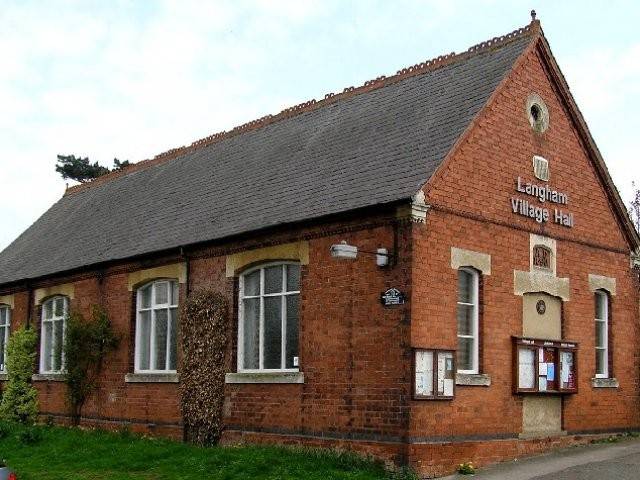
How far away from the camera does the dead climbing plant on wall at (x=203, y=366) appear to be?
18.1m

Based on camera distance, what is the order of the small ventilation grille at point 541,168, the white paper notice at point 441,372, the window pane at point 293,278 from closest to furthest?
the white paper notice at point 441,372 → the window pane at point 293,278 → the small ventilation grille at point 541,168

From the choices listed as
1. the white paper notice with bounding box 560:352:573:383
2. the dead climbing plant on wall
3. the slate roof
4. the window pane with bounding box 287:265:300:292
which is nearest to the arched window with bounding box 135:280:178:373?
the slate roof

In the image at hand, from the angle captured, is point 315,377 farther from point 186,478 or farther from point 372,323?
point 186,478

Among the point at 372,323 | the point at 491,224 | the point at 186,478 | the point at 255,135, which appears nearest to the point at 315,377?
the point at 372,323

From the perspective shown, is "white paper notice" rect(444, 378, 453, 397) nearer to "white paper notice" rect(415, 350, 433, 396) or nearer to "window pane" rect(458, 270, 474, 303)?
"white paper notice" rect(415, 350, 433, 396)

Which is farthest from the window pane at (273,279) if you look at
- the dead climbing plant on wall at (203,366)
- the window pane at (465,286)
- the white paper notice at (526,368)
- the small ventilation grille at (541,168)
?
the small ventilation grille at (541,168)

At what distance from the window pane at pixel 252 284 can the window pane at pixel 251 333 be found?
0.14 m

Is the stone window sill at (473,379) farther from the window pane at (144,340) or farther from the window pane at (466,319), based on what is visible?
the window pane at (144,340)

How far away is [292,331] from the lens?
17.0m

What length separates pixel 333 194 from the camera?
54.8 feet

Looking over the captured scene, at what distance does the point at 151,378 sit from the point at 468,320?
7.77 meters

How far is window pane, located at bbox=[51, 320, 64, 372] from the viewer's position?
23.6m

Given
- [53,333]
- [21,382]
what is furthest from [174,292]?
[21,382]

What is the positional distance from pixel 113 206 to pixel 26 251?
3.91 metres
